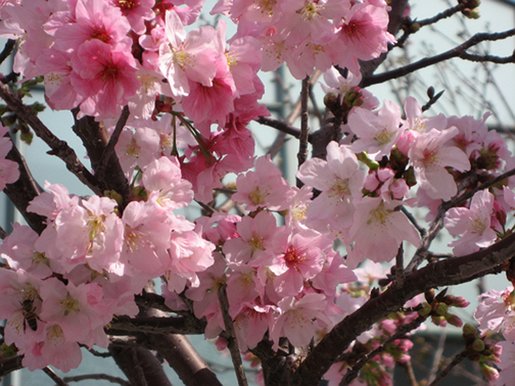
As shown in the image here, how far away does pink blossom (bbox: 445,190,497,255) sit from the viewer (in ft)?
4.23

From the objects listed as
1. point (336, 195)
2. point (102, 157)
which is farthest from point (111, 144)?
point (336, 195)

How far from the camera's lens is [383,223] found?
1.12 m

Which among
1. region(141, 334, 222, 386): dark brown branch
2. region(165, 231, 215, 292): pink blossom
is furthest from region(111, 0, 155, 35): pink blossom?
region(141, 334, 222, 386): dark brown branch

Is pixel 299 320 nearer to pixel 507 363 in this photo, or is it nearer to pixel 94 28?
pixel 507 363

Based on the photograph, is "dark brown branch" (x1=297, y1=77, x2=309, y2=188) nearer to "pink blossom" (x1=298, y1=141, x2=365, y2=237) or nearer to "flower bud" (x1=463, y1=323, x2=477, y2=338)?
"pink blossom" (x1=298, y1=141, x2=365, y2=237)

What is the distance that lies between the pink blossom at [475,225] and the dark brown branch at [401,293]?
0.11m

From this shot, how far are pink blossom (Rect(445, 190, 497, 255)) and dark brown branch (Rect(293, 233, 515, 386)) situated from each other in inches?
4.5

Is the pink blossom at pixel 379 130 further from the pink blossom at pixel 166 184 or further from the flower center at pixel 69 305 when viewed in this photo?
the flower center at pixel 69 305

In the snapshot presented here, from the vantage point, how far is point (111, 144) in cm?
113

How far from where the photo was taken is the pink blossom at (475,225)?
129 cm

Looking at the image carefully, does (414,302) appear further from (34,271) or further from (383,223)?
(34,271)

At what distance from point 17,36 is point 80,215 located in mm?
319

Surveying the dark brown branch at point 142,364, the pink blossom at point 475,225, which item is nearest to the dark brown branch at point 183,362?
the dark brown branch at point 142,364

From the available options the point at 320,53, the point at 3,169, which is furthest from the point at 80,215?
the point at 320,53
